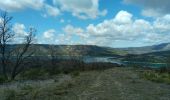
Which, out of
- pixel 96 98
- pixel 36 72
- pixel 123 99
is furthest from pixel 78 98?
pixel 36 72

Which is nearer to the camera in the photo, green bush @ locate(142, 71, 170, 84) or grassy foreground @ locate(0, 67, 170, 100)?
grassy foreground @ locate(0, 67, 170, 100)

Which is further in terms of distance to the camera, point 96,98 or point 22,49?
point 22,49

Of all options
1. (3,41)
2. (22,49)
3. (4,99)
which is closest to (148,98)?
(4,99)

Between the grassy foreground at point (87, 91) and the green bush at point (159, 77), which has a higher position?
the grassy foreground at point (87, 91)

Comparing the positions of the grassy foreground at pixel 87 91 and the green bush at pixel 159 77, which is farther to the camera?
the green bush at pixel 159 77

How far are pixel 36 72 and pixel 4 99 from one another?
107 feet

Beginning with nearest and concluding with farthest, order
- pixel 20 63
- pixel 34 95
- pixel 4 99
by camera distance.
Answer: pixel 4 99 < pixel 34 95 < pixel 20 63

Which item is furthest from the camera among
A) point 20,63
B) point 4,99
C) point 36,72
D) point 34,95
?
point 20,63

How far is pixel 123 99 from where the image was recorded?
757 inches

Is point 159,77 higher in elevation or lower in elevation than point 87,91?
lower

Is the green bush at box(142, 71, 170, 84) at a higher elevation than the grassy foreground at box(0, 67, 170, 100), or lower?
lower

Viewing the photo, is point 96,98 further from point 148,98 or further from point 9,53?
point 9,53

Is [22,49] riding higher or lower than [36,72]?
higher

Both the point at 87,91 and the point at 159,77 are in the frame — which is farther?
the point at 159,77
